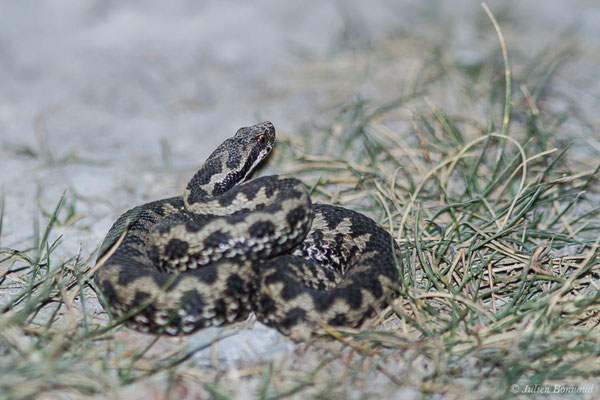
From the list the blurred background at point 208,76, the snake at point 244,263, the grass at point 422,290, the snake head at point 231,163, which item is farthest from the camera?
the blurred background at point 208,76

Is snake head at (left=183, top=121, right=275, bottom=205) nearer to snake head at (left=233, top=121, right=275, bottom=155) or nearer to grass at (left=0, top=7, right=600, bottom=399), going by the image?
snake head at (left=233, top=121, right=275, bottom=155)

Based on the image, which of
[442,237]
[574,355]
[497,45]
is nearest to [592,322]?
[574,355]

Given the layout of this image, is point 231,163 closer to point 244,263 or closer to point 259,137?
point 259,137

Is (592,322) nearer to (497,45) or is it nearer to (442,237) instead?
(442,237)

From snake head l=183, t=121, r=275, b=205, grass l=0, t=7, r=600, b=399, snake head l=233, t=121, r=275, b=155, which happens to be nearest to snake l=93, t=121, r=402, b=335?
snake head l=183, t=121, r=275, b=205

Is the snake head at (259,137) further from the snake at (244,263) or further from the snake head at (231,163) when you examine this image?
the snake at (244,263)

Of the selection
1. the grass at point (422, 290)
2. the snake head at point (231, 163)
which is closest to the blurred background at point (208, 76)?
the grass at point (422, 290)
